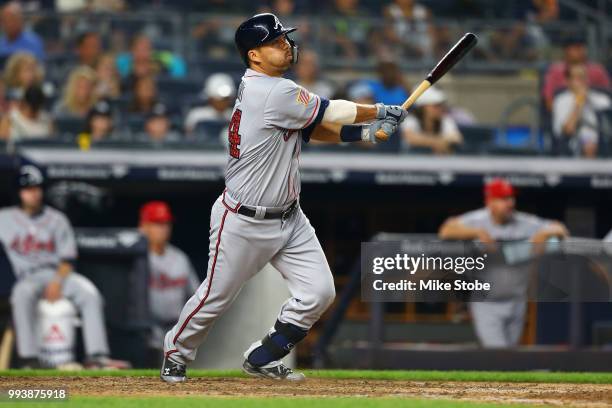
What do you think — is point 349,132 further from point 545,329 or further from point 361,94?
point 361,94

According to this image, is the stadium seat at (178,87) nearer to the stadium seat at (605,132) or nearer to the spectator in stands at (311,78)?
the spectator in stands at (311,78)

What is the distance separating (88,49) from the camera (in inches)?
464

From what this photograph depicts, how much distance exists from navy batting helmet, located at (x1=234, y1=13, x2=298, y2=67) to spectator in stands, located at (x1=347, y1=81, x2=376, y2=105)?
4818 mm

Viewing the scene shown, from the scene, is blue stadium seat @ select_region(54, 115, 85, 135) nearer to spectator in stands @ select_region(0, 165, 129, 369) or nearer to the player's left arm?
spectator in stands @ select_region(0, 165, 129, 369)

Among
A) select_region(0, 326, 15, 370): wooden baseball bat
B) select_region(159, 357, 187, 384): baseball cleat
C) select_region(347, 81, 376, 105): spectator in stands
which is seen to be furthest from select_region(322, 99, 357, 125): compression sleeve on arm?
select_region(347, 81, 376, 105): spectator in stands

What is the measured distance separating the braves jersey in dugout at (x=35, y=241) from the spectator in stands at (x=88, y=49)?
216 cm

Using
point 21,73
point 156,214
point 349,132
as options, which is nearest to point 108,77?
point 21,73

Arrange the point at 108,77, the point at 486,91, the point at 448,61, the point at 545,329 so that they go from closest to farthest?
the point at 448,61 < the point at 545,329 < the point at 108,77 < the point at 486,91

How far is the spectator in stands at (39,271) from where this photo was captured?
9648mm

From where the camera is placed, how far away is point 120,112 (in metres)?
11.3

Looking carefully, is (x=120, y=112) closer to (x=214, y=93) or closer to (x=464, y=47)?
(x=214, y=93)

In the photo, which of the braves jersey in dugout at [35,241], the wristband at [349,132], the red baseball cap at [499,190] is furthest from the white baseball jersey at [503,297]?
the wristband at [349,132]

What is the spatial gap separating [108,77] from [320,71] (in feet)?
5.83

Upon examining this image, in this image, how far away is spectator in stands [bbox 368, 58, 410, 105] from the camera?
453 inches
